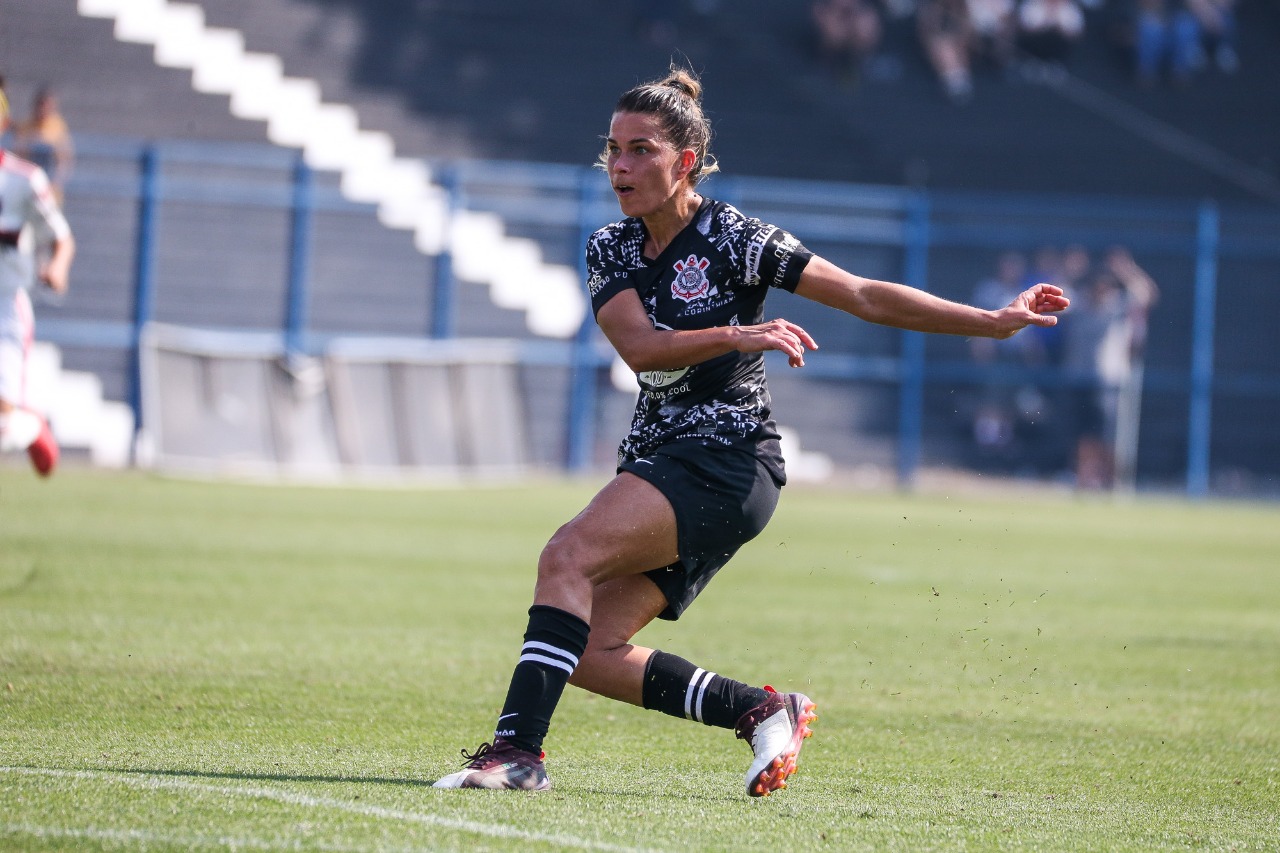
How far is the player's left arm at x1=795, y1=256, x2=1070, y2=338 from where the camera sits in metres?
5.01

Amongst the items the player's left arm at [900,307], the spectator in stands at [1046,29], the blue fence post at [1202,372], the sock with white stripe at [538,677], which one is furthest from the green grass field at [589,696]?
the spectator in stands at [1046,29]

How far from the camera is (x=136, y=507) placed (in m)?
14.6

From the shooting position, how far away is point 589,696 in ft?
24.3

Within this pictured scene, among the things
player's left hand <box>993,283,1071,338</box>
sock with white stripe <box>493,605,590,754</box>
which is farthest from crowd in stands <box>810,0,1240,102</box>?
sock with white stripe <box>493,605,590,754</box>

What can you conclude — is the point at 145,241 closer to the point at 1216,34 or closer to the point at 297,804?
the point at 297,804

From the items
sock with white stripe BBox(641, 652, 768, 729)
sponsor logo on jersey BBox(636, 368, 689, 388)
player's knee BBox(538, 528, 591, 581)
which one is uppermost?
sponsor logo on jersey BBox(636, 368, 689, 388)

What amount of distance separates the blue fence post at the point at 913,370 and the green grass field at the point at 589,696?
8.36 meters

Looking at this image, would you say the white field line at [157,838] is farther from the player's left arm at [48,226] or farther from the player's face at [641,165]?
the player's left arm at [48,226]

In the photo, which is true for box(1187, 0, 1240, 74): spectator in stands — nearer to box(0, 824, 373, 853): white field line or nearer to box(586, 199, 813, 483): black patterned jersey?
box(586, 199, 813, 483): black patterned jersey

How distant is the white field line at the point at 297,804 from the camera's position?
13.6ft

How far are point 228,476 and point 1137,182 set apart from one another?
1668 centimetres

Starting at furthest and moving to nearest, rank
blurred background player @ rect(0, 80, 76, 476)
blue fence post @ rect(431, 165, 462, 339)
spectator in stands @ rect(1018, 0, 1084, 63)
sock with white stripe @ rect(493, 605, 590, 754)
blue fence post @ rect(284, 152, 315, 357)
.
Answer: spectator in stands @ rect(1018, 0, 1084, 63), blue fence post @ rect(431, 165, 462, 339), blue fence post @ rect(284, 152, 315, 357), blurred background player @ rect(0, 80, 76, 476), sock with white stripe @ rect(493, 605, 590, 754)

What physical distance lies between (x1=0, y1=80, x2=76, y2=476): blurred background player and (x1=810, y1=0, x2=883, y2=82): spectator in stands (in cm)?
2125

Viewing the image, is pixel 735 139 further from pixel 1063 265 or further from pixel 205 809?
pixel 205 809
